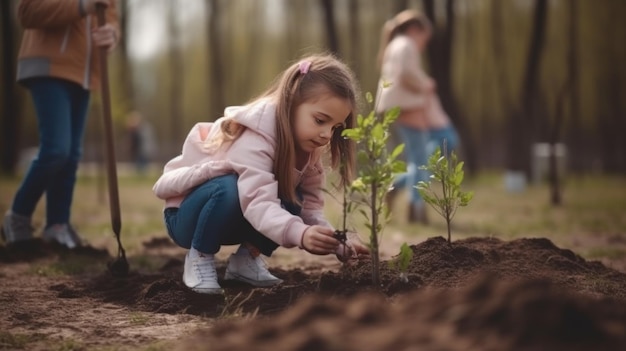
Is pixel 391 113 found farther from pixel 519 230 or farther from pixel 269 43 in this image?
pixel 269 43

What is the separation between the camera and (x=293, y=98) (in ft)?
11.6

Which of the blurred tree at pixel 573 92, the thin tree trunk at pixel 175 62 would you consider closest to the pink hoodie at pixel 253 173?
the blurred tree at pixel 573 92

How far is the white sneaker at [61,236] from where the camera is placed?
5344 mm

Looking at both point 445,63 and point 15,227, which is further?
point 445,63

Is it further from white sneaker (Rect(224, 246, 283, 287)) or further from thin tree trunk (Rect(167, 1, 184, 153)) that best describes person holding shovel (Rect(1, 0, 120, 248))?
thin tree trunk (Rect(167, 1, 184, 153))

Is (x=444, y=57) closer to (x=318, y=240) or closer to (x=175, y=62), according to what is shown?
(x=318, y=240)

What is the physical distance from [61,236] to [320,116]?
2.80 m

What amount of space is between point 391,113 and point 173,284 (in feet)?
4.73

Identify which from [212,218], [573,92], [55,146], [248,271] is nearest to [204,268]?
[212,218]

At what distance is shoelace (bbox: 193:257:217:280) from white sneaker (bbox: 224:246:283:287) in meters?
0.33

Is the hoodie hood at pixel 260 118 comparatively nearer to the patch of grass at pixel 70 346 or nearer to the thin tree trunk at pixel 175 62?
the patch of grass at pixel 70 346

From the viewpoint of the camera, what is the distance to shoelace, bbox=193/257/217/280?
3.57 metres

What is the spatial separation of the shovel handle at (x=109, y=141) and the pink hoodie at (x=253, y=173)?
0.67m

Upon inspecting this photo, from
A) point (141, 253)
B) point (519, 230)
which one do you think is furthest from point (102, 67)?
point (519, 230)
